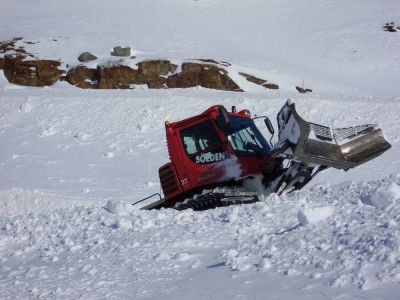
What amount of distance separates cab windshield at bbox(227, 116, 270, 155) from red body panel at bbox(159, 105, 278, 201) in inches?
3.6

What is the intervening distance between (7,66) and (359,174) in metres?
14.8

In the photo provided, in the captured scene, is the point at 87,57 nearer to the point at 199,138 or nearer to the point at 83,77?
the point at 83,77

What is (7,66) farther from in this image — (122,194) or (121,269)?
(121,269)

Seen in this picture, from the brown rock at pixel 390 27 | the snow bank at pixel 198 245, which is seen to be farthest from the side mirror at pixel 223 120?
the brown rock at pixel 390 27

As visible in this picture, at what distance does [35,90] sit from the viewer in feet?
70.4

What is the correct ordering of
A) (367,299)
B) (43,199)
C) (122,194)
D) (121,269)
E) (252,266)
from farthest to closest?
(122,194) → (43,199) → (121,269) → (252,266) → (367,299)

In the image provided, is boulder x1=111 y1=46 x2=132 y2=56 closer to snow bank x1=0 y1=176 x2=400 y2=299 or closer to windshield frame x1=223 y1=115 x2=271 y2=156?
windshield frame x1=223 y1=115 x2=271 y2=156

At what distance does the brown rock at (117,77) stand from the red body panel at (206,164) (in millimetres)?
11427

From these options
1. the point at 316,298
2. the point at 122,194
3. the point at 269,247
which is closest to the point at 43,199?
the point at 122,194

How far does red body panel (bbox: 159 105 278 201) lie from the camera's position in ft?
32.7

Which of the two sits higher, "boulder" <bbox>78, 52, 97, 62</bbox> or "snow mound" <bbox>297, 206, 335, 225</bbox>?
"snow mound" <bbox>297, 206, 335, 225</bbox>

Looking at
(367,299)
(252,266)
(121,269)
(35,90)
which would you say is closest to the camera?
(367,299)

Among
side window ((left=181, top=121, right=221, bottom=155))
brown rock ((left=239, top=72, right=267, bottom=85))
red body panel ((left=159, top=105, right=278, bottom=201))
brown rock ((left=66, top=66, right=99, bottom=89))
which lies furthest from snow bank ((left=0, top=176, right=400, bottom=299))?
brown rock ((left=66, top=66, right=99, bottom=89))

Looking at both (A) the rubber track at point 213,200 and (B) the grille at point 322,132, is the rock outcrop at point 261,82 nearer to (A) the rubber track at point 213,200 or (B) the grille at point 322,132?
(A) the rubber track at point 213,200
